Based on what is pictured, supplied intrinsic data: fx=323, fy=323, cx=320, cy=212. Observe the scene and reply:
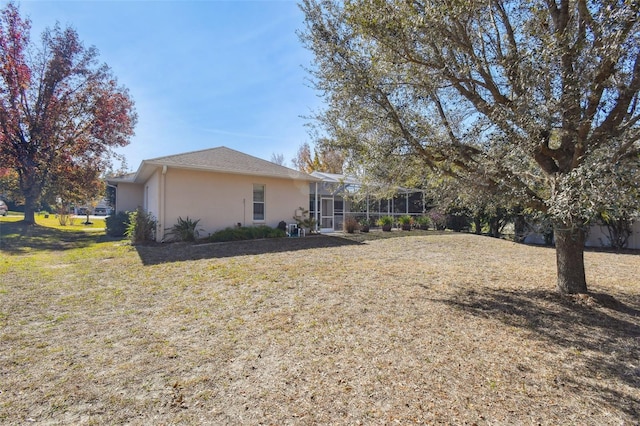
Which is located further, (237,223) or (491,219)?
(491,219)

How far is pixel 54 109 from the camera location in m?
19.5

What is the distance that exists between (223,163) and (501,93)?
10924 millimetres

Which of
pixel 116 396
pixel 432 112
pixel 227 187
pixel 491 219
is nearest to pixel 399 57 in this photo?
pixel 432 112

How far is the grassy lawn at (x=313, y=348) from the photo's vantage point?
260cm

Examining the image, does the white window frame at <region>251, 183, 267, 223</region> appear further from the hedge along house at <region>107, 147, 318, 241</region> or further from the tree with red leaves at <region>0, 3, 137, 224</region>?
the tree with red leaves at <region>0, 3, 137, 224</region>

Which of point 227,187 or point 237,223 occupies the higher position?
point 227,187

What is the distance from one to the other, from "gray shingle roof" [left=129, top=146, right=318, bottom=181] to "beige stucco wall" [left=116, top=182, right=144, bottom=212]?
20.3 feet

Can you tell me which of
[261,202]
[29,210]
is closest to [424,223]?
[261,202]

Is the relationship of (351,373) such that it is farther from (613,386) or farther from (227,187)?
(227,187)

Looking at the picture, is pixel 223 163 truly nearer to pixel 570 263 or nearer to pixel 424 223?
pixel 570 263

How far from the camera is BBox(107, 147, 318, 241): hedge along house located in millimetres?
12398

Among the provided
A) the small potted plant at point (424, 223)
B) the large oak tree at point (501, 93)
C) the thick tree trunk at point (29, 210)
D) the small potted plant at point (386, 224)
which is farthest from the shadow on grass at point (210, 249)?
the thick tree trunk at point (29, 210)

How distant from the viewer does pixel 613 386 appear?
119 inches

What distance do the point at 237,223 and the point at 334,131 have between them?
8.89 metres
